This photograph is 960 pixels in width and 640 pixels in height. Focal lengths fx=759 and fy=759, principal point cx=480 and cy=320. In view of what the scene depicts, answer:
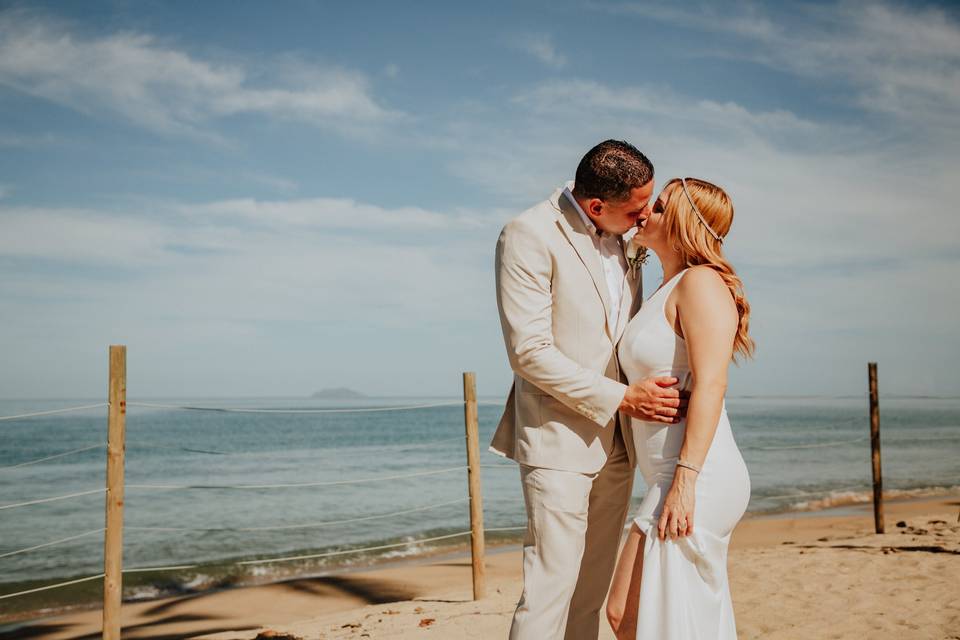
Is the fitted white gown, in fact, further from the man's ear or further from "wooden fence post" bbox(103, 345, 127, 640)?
"wooden fence post" bbox(103, 345, 127, 640)

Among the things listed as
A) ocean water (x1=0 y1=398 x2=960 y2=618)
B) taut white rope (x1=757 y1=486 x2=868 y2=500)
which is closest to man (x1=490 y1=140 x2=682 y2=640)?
ocean water (x1=0 y1=398 x2=960 y2=618)

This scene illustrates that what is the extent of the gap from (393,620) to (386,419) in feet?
130

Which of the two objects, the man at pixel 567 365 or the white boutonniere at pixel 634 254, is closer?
the man at pixel 567 365

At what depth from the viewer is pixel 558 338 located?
2.64 meters

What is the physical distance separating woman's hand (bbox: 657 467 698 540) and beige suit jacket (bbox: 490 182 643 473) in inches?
12.0

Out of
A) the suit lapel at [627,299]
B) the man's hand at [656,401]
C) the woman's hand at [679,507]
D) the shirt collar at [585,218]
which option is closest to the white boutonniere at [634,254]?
the suit lapel at [627,299]

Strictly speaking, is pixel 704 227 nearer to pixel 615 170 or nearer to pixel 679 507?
pixel 615 170

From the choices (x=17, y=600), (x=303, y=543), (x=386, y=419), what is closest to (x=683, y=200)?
(x=17, y=600)

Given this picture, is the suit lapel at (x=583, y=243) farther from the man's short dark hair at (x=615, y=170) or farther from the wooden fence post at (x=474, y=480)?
the wooden fence post at (x=474, y=480)

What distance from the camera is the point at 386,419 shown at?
146ft

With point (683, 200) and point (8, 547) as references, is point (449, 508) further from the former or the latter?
point (683, 200)

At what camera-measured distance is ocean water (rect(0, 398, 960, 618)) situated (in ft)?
29.3

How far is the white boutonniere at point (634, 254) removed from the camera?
9.28 feet

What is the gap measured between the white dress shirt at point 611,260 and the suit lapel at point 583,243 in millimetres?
19
